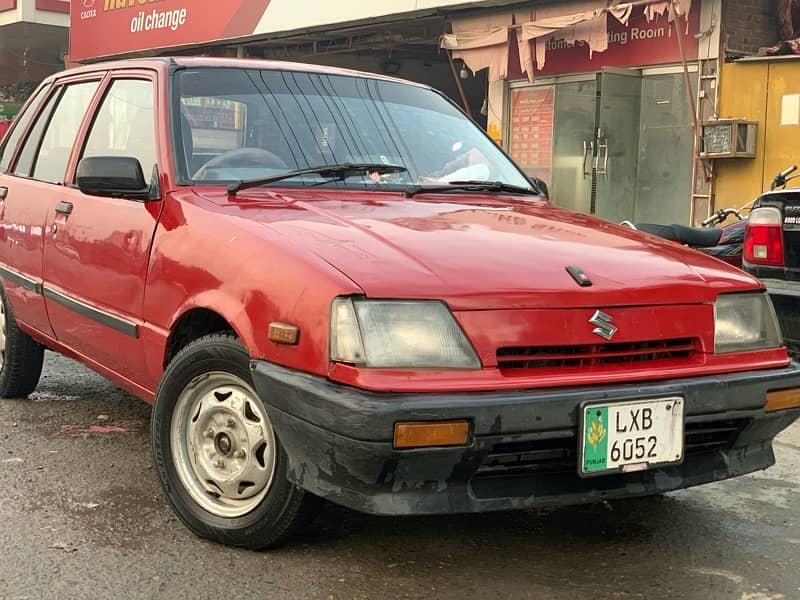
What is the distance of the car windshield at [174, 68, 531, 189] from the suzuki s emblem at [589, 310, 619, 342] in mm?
1229

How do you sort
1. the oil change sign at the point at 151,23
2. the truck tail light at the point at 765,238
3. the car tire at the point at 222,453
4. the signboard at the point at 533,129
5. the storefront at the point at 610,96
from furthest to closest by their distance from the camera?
the oil change sign at the point at 151,23 → the signboard at the point at 533,129 → the storefront at the point at 610,96 → the truck tail light at the point at 765,238 → the car tire at the point at 222,453

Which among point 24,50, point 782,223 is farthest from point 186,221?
point 24,50

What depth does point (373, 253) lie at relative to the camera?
109 inches

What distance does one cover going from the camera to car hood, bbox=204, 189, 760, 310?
105 inches

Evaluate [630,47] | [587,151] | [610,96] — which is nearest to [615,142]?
[587,151]

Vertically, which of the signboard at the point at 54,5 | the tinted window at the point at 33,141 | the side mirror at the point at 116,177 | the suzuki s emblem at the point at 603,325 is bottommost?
the suzuki s emblem at the point at 603,325

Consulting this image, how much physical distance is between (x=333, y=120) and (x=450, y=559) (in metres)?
1.77

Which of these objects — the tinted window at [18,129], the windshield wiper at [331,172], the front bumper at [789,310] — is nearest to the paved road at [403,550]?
the front bumper at [789,310]

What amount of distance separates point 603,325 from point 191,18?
1558cm

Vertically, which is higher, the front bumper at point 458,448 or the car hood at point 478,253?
the car hood at point 478,253

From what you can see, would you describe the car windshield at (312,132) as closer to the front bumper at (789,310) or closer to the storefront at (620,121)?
the front bumper at (789,310)

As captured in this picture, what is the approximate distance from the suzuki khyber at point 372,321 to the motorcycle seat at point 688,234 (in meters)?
2.54

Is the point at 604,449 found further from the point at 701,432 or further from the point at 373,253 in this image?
the point at 373,253

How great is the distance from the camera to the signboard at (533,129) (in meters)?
12.5
